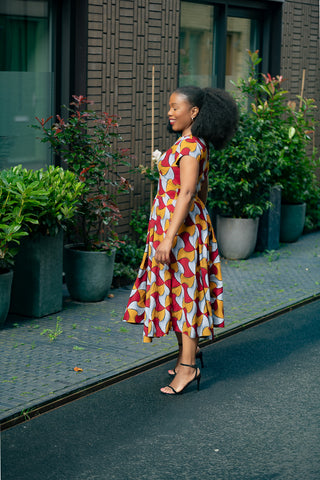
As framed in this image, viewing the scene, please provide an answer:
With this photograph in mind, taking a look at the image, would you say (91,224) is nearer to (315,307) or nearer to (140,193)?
(140,193)

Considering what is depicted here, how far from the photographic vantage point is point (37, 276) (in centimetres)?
687

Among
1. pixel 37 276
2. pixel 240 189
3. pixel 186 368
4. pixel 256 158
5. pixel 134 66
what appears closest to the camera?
pixel 186 368

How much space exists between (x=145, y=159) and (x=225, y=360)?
3.72m

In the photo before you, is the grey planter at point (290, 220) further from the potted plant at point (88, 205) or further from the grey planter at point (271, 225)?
the potted plant at point (88, 205)

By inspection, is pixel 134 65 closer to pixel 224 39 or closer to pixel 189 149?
pixel 224 39

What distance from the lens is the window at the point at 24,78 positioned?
7.75 m

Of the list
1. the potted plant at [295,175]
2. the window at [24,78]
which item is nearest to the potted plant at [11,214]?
the window at [24,78]

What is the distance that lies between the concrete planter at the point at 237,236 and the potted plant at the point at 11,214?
3717 millimetres

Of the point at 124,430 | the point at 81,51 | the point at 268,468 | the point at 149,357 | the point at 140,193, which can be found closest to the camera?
the point at 268,468

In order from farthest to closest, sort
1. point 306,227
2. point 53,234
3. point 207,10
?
1. point 306,227
2. point 207,10
3. point 53,234

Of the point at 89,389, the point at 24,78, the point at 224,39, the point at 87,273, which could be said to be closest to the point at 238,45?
the point at 224,39

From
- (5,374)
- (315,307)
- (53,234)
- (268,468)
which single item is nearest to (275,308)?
(315,307)

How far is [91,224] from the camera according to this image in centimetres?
762

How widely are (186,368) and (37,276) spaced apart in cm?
208
